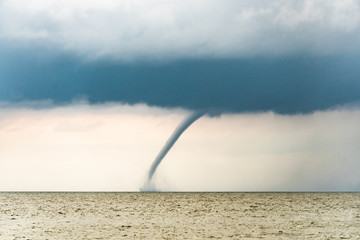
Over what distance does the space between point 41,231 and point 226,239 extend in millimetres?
14780

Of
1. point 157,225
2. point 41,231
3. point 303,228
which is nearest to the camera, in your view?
point 41,231

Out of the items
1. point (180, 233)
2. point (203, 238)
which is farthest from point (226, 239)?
point (180, 233)

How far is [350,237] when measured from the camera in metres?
36.8

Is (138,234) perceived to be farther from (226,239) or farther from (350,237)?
(350,237)

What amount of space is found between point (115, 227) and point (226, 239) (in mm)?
12968

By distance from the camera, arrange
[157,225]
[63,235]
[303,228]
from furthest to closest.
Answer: [157,225] < [303,228] < [63,235]

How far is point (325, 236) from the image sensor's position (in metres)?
37.9

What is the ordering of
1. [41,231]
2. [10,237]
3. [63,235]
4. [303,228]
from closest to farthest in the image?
[10,237], [63,235], [41,231], [303,228]

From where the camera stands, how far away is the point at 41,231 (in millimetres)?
41812

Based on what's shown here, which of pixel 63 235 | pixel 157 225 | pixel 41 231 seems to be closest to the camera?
pixel 63 235

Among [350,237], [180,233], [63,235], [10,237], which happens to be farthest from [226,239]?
[10,237]

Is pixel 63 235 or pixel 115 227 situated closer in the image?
pixel 63 235

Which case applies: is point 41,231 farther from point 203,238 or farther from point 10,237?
point 203,238

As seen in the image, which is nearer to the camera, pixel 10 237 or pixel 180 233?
pixel 10 237
